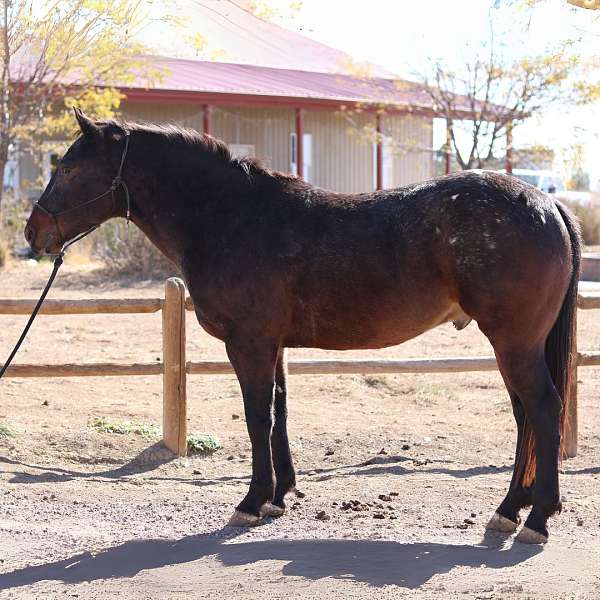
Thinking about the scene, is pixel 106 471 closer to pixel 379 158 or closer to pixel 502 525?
pixel 502 525

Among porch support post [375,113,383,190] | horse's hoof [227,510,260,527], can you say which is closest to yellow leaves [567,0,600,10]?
horse's hoof [227,510,260,527]

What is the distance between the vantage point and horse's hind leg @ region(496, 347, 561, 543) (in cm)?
493

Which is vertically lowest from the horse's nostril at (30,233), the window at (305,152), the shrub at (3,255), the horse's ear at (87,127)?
the shrub at (3,255)

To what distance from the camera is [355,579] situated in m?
4.39

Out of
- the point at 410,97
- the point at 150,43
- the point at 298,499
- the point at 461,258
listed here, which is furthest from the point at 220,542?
the point at 410,97

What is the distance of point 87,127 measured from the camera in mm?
5461

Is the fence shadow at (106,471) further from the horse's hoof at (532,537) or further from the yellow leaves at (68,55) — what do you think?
the yellow leaves at (68,55)

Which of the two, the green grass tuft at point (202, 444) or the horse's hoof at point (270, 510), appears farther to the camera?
the green grass tuft at point (202, 444)

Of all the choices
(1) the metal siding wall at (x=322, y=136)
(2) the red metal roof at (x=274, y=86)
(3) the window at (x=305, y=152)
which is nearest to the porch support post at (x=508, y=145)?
(2) the red metal roof at (x=274, y=86)

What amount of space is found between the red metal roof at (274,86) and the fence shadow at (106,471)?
50.8ft

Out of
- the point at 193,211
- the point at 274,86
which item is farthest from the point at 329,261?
the point at 274,86

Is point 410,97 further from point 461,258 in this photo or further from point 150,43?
point 461,258

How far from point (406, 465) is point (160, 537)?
2132 millimetres

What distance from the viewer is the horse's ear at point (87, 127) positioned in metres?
5.42
